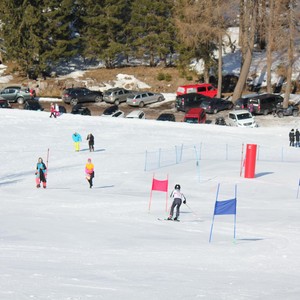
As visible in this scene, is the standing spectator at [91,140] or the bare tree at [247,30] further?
the bare tree at [247,30]

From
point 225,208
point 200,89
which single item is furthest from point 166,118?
point 225,208

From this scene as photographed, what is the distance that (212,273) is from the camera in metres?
14.9

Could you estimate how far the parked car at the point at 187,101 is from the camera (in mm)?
55094

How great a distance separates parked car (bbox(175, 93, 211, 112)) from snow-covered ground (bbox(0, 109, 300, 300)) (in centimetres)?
→ 1534

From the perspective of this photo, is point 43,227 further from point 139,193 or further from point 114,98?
point 114,98

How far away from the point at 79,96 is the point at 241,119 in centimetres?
1615

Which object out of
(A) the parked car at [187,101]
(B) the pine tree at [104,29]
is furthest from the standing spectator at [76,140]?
(B) the pine tree at [104,29]

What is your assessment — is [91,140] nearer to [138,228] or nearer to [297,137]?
[297,137]

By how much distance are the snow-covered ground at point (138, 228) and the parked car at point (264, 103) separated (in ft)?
43.6

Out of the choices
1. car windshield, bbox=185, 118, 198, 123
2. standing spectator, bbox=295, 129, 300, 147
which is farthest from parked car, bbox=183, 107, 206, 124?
standing spectator, bbox=295, 129, 300, 147

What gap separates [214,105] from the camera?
54.0 m

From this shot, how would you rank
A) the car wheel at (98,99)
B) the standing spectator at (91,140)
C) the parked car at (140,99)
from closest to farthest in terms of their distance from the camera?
the standing spectator at (91,140)
the parked car at (140,99)
the car wheel at (98,99)

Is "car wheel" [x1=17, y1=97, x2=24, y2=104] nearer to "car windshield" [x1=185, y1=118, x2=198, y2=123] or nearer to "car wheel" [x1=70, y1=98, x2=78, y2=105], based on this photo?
"car wheel" [x1=70, y1=98, x2=78, y2=105]

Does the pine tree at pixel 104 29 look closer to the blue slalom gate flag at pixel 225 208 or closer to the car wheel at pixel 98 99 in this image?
the car wheel at pixel 98 99
